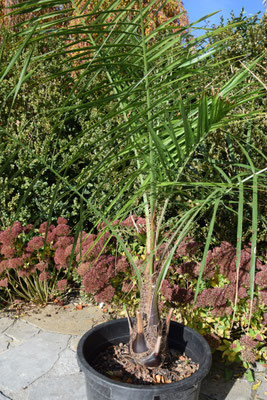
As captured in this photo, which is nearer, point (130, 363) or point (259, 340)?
point (130, 363)

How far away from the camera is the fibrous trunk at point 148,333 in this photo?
5.33ft

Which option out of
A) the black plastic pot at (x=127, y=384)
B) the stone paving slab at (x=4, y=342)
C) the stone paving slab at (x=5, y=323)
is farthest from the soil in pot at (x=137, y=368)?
the stone paving slab at (x=5, y=323)

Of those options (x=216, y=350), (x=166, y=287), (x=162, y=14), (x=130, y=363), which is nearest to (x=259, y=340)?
(x=216, y=350)

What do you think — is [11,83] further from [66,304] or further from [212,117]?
[212,117]

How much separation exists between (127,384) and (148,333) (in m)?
0.24

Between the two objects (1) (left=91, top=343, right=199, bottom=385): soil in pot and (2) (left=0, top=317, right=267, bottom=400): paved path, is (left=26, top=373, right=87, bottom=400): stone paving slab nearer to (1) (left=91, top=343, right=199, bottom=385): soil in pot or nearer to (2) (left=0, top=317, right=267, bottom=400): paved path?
(2) (left=0, top=317, right=267, bottom=400): paved path

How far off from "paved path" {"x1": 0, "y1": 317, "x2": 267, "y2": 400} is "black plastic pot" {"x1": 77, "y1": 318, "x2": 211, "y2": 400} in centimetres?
33

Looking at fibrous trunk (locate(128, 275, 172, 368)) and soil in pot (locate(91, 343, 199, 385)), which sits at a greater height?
fibrous trunk (locate(128, 275, 172, 368))

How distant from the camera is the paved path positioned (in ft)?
6.43

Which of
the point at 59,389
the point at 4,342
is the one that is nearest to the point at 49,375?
the point at 59,389

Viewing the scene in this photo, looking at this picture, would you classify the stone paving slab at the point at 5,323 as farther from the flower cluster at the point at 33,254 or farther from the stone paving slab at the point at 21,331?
the flower cluster at the point at 33,254

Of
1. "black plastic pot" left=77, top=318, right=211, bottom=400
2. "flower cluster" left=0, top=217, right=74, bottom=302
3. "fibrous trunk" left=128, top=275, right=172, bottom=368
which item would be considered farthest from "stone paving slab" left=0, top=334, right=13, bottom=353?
"fibrous trunk" left=128, top=275, right=172, bottom=368

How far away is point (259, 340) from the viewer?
82.4 inches

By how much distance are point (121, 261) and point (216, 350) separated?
781mm
